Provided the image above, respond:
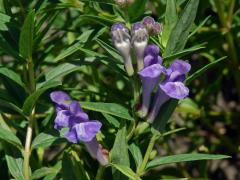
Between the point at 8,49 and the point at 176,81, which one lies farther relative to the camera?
the point at 8,49

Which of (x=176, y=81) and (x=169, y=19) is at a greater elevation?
(x=169, y=19)

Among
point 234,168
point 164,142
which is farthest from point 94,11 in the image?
point 234,168

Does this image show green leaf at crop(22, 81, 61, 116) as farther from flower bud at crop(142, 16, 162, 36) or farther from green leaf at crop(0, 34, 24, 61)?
flower bud at crop(142, 16, 162, 36)

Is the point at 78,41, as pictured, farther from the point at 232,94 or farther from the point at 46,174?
the point at 232,94

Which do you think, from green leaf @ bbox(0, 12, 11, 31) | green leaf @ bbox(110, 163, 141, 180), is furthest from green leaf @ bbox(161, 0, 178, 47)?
green leaf @ bbox(0, 12, 11, 31)

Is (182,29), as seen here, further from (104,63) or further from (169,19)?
(104,63)

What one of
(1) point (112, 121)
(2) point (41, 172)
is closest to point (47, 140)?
(2) point (41, 172)

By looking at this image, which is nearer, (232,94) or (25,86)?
(25,86)
